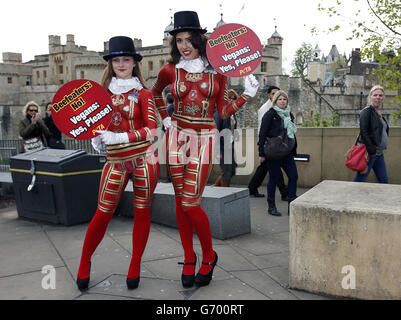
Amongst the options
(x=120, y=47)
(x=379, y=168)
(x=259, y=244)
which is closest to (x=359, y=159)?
(x=379, y=168)

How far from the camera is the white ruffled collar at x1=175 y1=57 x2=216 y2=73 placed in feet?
11.1

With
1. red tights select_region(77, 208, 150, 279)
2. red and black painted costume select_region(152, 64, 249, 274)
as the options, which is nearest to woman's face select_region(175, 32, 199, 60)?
red and black painted costume select_region(152, 64, 249, 274)

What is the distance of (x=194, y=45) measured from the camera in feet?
11.1

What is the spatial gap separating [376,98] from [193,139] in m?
3.18

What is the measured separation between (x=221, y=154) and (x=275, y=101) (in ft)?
Result: 4.67

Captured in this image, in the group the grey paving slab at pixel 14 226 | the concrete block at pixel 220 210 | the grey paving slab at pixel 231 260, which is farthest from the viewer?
the grey paving slab at pixel 14 226

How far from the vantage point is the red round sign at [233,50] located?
10.8 ft

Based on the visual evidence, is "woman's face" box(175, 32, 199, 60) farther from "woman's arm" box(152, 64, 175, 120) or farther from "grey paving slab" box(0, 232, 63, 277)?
"grey paving slab" box(0, 232, 63, 277)

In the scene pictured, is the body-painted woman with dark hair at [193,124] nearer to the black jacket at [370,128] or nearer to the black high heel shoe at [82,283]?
the black high heel shoe at [82,283]

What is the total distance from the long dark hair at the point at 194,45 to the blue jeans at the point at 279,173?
2.72m

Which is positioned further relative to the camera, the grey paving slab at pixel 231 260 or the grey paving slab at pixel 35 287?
the grey paving slab at pixel 231 260

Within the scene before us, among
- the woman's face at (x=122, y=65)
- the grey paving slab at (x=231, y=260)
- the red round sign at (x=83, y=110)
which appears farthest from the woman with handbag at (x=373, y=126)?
the red round sign at (x=83, y=110)
